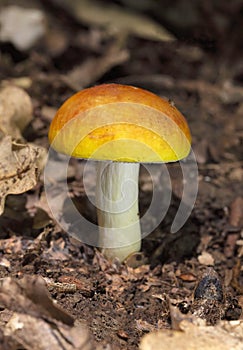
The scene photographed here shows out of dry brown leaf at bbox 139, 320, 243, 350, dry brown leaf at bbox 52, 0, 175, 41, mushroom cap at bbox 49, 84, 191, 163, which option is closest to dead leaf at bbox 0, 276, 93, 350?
dry brown leaf at bbox 139, 320, 243, 350

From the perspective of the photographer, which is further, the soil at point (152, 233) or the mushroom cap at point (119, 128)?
the soil at point (152, 233)

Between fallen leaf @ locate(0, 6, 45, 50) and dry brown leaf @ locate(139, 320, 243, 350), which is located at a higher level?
fallen leaf @ locate(0, 6, 45, 50)

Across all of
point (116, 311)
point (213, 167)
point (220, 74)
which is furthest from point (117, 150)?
point (220, 74)

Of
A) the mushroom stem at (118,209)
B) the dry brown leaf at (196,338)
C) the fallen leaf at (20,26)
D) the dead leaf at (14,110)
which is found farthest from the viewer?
the fallen leaf at (20,26)

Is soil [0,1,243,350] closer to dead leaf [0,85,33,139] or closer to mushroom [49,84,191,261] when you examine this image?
dead leaf [0,85,33,139]

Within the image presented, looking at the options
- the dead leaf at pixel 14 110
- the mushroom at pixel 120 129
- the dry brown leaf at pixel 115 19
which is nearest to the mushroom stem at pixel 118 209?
the mushroom at pixel 120 129

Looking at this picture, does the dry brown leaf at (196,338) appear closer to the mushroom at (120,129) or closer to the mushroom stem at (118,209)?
the mushroom at (120,129)
